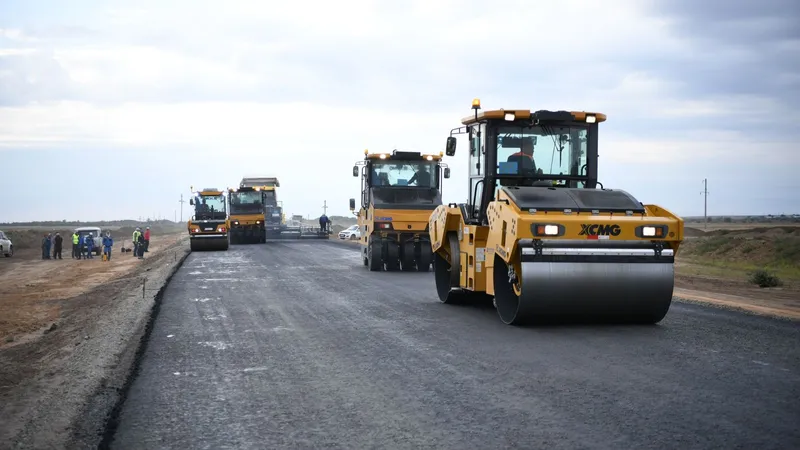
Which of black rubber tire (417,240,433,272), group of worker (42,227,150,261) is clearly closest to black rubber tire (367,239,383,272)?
black rubber tire (417,240,433,272)

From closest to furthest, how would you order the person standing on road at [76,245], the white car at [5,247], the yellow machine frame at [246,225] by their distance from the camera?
1. the person standing on road at [76,245]
2. the white car at [5,247]
3. the yellow machine frame at [246,225]

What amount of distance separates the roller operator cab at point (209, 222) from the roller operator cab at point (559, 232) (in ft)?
85.8

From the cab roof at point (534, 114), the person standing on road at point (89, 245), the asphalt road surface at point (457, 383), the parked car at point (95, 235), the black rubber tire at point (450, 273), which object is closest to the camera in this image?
the asphalt road surface at point (457, 383)

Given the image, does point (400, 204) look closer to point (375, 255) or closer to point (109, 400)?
point (375, 255)

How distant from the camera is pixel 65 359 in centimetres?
991

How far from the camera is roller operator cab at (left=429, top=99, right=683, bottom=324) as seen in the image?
32.9 feet

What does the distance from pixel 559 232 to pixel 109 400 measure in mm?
5757

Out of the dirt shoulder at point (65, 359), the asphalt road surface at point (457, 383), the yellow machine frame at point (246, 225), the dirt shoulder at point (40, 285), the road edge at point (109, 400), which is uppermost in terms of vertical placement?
the yellow machine frame at point (246, 225)

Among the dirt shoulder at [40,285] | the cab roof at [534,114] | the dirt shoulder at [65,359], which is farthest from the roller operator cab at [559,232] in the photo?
the dirt shoulder at [40,285]

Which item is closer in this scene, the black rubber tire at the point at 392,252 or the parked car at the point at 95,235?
the black rubber tire at the point at 392,252

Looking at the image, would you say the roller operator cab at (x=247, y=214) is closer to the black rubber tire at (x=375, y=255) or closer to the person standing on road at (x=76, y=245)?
the person standing on road at (x=76, y=245)

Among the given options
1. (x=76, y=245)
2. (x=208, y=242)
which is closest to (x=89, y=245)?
(x=76, y=245)

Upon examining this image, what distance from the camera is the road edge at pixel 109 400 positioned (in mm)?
5781

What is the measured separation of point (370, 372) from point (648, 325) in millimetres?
4660
